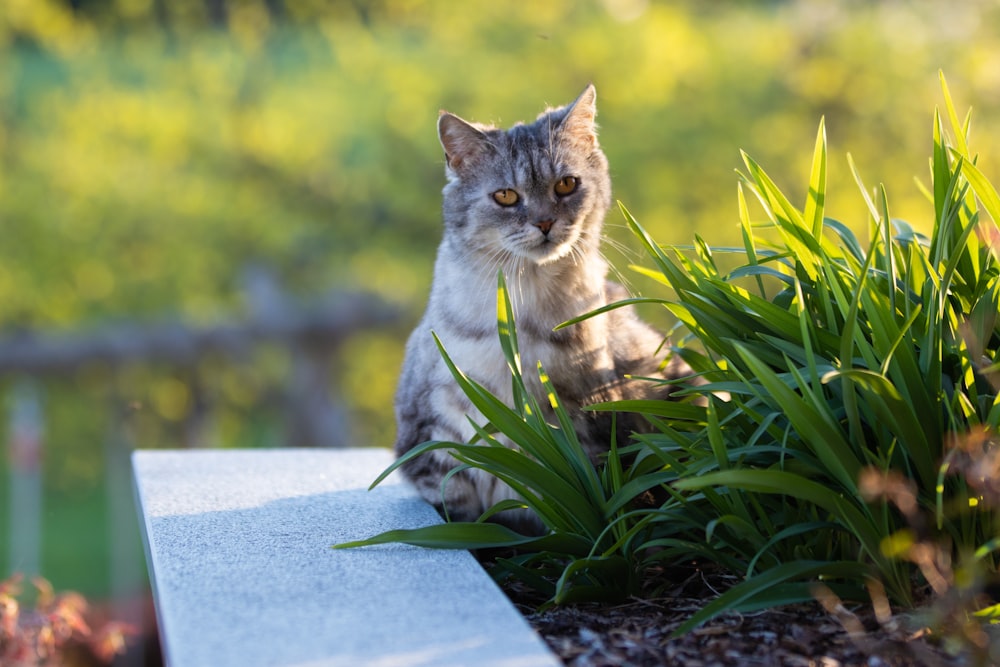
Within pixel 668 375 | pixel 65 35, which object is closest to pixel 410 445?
pixel 668 375

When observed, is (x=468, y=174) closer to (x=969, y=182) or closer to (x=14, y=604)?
(x=969, y=182)

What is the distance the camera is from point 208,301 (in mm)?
10852

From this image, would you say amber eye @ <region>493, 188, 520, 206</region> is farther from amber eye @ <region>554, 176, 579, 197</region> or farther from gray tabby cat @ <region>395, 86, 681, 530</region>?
amber eye @ <region>554, 176, 579, 197</region>

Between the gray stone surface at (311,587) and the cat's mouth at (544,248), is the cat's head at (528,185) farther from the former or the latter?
the gray stone surface at (311,587)

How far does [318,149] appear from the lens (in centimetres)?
961

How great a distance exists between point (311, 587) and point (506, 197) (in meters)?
1.18

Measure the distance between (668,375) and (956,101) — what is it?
24.7ft

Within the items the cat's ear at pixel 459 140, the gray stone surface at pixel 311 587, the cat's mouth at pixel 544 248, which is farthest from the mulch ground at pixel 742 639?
the cat's ear at pixel 459 140

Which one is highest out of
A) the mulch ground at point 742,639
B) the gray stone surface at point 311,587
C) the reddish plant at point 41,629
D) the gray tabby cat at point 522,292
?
the gray tabby cat at point 522,292

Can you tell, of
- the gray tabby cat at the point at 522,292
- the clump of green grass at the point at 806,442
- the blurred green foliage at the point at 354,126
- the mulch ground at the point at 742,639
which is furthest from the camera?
the blurred green foliage at the point at 354,126

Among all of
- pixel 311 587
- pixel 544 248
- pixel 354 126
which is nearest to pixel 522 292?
pixel 544 248

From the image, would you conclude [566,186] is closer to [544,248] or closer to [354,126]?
[544,248]

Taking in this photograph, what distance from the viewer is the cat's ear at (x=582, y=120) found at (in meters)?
2.81

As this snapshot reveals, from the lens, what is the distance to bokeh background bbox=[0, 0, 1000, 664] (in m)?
8.77
